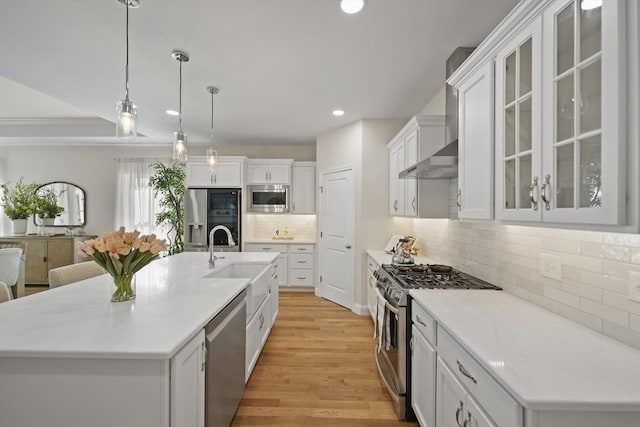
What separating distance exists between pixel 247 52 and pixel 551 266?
2605 millimetres

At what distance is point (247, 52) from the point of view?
2443mm

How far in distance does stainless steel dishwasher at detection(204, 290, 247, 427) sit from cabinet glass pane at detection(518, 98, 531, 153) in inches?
69.0

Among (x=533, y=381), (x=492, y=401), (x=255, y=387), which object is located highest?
(x=533, y=381)

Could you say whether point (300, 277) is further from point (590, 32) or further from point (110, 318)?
point (590, 32)

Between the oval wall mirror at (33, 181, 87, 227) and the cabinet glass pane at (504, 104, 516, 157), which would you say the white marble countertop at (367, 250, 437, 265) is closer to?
the cabinet glass pane at (504, 104, 516, 157)

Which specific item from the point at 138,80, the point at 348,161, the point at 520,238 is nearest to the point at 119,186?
the point at 138,80

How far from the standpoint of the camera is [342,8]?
1889 mm

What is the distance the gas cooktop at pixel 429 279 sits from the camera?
80.0 inches

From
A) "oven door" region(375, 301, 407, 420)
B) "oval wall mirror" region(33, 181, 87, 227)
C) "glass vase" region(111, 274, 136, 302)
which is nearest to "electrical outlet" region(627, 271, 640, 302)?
"oven door" region(375, 301, 407, 420)

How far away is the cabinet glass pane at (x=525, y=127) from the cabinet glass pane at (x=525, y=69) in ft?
0.20

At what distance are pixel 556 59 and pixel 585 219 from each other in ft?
2.15

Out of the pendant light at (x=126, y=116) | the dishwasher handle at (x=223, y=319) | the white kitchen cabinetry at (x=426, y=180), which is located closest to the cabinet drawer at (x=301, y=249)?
the white kitchen cabinetry at (x=426, y=180)

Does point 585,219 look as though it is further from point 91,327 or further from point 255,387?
point 255,387

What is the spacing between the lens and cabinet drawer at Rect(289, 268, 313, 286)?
5.31m
